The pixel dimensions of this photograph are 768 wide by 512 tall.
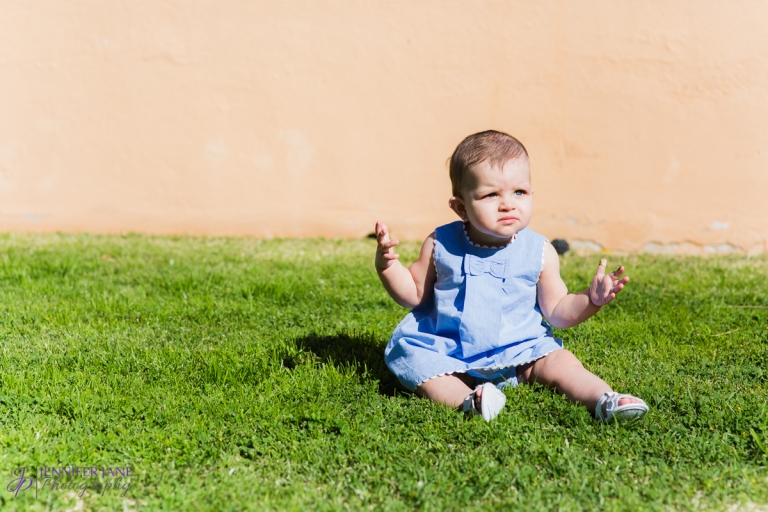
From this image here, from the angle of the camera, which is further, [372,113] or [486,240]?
[372,113]

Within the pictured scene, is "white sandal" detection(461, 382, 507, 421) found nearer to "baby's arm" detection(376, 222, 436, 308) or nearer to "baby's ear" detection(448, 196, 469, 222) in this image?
"baby's arm" detection(376, 222, 436, 308)

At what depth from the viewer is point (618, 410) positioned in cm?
266

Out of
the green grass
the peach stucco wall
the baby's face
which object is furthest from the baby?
the peach stucco wall

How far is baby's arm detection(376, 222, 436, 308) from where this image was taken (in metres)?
2.97

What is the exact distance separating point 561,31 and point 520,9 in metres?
0.39

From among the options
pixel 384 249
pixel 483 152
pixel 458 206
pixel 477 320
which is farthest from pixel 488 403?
pixel 483 152

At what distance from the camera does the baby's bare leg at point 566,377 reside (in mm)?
2844

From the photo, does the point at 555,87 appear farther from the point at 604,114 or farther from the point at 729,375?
the point at 729,375

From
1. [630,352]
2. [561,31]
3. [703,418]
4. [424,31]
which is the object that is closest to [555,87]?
[561,31]

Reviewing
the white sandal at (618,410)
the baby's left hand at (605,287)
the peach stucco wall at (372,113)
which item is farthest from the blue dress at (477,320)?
the peach stucco wall at (372,113)

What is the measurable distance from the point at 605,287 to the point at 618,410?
1.49 feet

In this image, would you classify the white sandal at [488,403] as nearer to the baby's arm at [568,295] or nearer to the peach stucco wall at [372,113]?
the baby's arm at [568,295]

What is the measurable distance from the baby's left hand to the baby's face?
35cm

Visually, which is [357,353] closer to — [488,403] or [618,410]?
[488,403]
